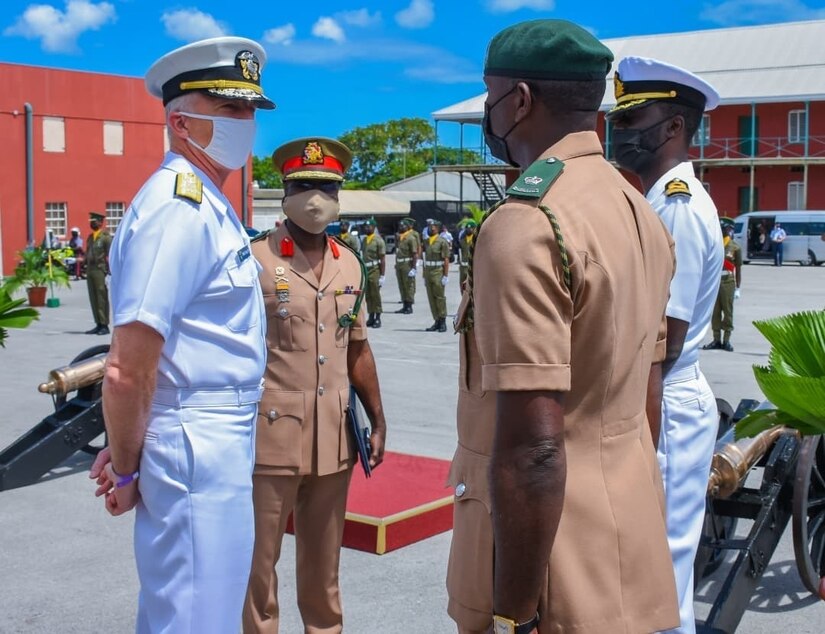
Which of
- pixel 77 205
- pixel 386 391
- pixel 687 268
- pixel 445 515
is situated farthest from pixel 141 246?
pixel 77 205

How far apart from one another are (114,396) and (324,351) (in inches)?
55.9

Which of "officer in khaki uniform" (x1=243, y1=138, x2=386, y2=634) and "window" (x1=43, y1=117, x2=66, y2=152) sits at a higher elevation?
"window" (x1=43, y1=117, x2=66, y2=152)

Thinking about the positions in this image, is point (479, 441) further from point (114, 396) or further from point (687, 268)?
point (687, 268)

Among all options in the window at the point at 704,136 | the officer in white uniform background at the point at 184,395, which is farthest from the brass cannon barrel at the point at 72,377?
the window at the point at 704,136

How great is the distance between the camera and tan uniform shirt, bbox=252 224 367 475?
3.74 metres

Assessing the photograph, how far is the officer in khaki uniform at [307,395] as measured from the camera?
3.72m

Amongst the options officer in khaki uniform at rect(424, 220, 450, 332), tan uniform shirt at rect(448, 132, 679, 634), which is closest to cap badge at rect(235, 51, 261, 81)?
tan uniform shirt at rect(448, 132, 679, 634)

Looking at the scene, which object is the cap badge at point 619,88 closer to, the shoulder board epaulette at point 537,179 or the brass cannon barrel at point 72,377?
the shoulder board epaulette at point 537,179

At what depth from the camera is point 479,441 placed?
2.09 metres

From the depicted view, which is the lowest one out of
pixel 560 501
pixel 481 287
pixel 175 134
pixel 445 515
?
pixel 445 515

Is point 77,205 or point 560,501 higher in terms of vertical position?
point 77,205

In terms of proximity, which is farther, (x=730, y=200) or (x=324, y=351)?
(x=730, y=200)

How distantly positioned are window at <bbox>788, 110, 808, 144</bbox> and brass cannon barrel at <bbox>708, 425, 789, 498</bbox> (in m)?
41.8

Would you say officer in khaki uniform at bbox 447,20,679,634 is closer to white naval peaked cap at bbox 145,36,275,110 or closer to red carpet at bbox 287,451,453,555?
white naval peaked cap at bbox 145,36,275,110
